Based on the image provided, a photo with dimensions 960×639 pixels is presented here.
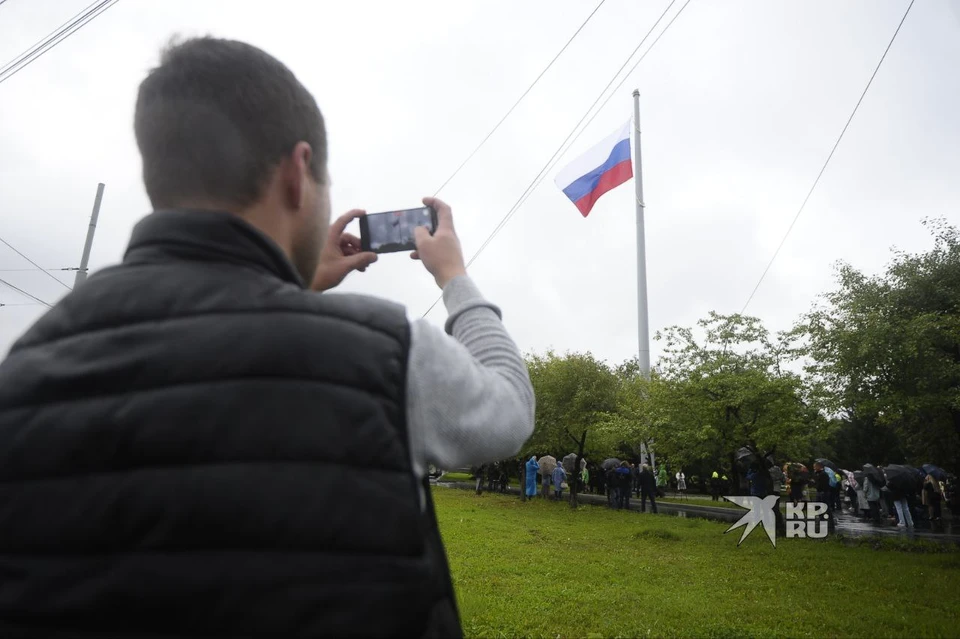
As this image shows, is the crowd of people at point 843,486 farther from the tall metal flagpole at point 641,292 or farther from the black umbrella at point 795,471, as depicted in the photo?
the tall metal flagpole at point 641,292

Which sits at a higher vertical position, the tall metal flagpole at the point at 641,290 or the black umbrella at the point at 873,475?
the tall metal flagpole at the point at 641,290

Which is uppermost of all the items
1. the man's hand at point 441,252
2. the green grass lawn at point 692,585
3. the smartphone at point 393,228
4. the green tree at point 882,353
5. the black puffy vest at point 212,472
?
the green tree at point 882,353

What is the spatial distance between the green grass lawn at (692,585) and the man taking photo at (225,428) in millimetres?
5945

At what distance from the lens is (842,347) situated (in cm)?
1545

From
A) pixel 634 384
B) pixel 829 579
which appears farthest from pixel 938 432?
pixel 829 579

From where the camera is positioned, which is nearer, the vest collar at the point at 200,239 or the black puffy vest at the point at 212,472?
the black puffy vest at the point at 212,472

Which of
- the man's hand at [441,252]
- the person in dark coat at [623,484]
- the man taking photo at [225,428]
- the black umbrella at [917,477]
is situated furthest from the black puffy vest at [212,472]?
the person in dark coat at [623,484]

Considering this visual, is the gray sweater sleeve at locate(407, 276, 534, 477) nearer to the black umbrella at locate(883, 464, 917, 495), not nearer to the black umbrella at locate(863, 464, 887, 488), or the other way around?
the black umbrella at locate(883, 464, 917, 495)

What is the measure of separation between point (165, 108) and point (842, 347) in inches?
680

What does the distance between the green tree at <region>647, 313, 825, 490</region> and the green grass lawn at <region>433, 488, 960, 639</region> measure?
2258 millimetres

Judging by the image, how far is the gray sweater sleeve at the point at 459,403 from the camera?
1090 mm

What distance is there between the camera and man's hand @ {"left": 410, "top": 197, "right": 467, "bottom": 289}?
4.92 ft

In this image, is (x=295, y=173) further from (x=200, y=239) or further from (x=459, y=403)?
(x=459, y=403)

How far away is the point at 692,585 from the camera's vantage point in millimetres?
→ 9078
